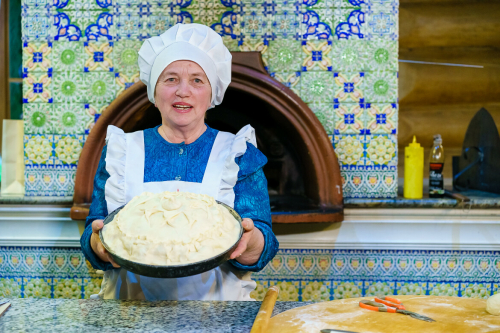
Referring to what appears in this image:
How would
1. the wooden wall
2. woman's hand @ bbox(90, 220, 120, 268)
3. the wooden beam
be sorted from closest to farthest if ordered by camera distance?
woman's hand @ bbox(90, 220, 120, 268)
the wooden wall
the wooden beam

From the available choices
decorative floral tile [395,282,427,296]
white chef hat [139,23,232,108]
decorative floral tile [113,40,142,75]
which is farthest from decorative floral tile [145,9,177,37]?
decorative floral tile [395,282,427,296]

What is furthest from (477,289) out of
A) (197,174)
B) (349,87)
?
(197,174)

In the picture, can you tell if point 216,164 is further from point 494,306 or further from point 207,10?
point 207,10

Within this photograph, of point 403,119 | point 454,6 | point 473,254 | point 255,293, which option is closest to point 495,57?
point 454,6

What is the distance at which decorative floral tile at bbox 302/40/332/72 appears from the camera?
2.39 metres

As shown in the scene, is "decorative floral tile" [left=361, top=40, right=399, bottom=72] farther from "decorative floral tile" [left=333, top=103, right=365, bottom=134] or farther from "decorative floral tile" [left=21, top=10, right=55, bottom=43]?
"decorative floral tile" [left=21, top=10, right=55, bottom=43]

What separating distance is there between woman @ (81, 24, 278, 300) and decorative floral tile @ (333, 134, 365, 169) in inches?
35.6

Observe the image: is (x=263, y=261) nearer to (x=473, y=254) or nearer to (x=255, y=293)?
(x=255, y=293)

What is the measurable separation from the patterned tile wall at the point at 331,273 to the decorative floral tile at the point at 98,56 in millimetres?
1016

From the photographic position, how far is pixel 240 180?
1589 mm

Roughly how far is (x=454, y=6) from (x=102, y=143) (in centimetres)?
237

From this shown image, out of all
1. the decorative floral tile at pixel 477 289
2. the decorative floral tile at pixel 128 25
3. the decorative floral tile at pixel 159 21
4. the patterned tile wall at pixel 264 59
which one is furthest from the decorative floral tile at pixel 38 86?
the decorative floral tile at pixel 477 289

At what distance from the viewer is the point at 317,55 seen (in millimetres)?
2395

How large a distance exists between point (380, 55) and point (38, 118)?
190cm
